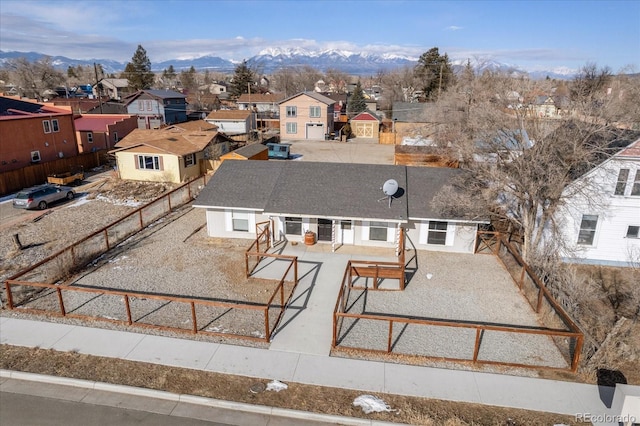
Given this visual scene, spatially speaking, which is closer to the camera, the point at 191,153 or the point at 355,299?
the point at 355,299

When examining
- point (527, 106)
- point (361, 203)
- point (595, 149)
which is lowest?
point (361, 203)

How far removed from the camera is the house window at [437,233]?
19.9 metres

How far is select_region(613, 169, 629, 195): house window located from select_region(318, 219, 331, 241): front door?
14.4m

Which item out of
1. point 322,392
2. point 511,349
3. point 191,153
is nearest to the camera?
point 322,392

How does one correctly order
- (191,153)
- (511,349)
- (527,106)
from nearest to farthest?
1. (511,349)
2. (527,106)
3. (191,153)

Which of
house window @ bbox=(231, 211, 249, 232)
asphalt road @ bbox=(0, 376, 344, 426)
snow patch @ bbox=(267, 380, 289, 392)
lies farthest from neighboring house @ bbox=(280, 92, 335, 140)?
asphalt road @ bbox=(0, 376, 344, 426)

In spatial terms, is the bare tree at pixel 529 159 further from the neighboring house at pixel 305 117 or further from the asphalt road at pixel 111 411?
the neighboring house at pixel 305 117

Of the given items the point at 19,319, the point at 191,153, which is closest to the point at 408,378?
the point at 19,319

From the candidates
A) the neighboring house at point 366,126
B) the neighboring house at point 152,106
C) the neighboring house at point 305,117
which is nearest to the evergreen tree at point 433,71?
the neighboring house at point 366,126

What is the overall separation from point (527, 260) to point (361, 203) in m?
8.12

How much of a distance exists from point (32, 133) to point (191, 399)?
34.0m

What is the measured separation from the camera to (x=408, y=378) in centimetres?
1109

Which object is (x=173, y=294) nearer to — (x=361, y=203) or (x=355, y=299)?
(x=355, y=299)

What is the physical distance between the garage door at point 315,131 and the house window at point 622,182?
40.8 meters
